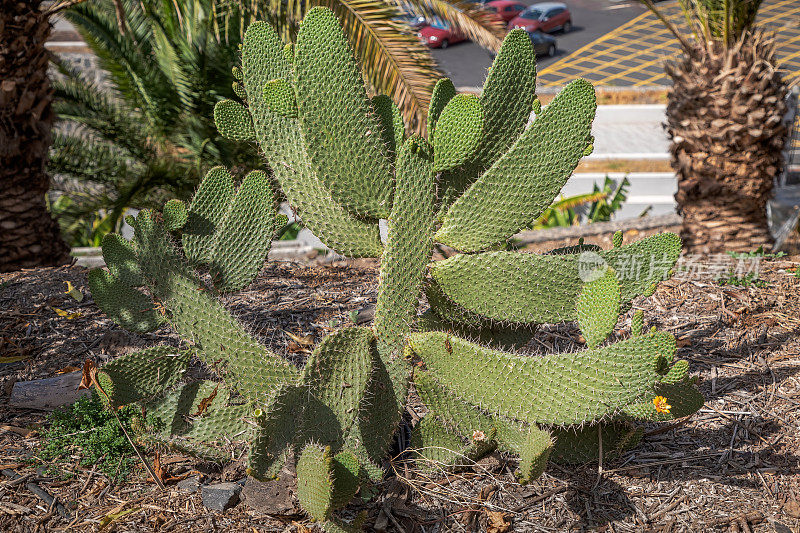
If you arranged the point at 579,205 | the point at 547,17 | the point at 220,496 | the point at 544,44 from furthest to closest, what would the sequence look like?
the point at 547,17, the point at 544,44, the point at 579,205, the point at 220,496

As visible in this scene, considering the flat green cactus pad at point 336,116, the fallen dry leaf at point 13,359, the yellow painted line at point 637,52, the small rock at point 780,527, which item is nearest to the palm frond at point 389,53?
the flat green cactus pad at point 336,116

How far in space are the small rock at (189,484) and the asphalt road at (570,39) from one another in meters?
18.1

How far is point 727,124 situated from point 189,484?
4.60m

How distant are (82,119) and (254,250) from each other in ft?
18.2

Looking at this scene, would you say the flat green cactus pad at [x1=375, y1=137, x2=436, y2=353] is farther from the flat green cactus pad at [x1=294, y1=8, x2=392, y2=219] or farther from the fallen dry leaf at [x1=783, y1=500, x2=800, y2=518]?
the fallen dry leaf at [x1=783, y1=500, x2=800, y2=518]

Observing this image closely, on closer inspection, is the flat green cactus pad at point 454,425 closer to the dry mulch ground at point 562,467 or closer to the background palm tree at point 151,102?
the dry mulch ground at point 562,467

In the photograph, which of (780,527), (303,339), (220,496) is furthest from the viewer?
(303,339)

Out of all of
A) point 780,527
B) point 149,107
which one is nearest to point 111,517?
point 780,527

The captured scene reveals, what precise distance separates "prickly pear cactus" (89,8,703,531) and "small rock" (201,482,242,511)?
0.40ft

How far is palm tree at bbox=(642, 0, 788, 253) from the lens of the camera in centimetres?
501

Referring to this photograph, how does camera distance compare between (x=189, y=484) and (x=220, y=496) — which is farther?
(x=189, y=484)

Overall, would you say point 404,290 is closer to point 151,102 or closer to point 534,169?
point 534,169

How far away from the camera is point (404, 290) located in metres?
2.31

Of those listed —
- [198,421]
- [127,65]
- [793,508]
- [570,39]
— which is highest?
[127,65]
